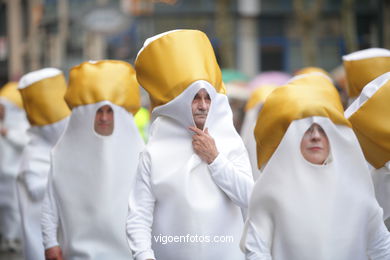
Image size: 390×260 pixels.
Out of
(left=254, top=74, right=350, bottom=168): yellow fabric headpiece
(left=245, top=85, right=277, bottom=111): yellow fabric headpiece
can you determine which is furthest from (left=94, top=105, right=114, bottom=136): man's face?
(left=245, top=85, right=277, bottom=111): yellow fabric headpiece

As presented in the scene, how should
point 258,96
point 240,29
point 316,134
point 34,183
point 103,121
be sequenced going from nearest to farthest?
point 316,134
point 103,121
point 34,183
point 258,96
point 240,29

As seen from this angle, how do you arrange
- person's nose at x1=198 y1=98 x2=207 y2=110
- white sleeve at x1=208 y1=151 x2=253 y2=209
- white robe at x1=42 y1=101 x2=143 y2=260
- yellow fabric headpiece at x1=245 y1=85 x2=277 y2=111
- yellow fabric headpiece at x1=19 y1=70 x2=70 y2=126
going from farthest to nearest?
yellow fabric headpiece at x1=245 y1=85 x2=277 y2=111 < yellow fabric headpiece at x1=19 y1=70 x2=70 y2=126 < white robe at x1=42 y1=101 x2=143 y2=260 < person's nose at x1=198 y1=98 x2=207 y2=110 < white sleeve at x1=208 y1=151 x2=253 y2=209

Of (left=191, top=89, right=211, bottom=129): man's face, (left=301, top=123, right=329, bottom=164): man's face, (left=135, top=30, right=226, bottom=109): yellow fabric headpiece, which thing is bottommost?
(left=301, top=123, right=329, bottom=164): man's face

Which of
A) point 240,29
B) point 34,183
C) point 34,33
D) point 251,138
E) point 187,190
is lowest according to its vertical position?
point 240,29

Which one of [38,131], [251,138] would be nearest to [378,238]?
[251,138]

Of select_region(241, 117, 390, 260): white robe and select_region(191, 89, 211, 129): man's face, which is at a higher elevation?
select_region(191, 89, 211, 129): man's face

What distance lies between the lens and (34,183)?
26.8 feet

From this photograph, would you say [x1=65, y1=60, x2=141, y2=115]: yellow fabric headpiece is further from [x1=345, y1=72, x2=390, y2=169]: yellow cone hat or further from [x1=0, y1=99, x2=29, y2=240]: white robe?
[x1=0, y1=99, x2=29, y2=240]: white robe

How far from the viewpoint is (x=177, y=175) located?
5.29m

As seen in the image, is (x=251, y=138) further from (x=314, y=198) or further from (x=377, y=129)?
(x=314, y=198)

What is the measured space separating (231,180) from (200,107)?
0.53 metres

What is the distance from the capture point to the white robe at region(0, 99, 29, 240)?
1277 cm

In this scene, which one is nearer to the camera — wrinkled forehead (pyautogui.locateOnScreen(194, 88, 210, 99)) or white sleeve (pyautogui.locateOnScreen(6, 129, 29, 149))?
wrinkled forehead (pyautogui.locateOnScreen(194, 88, 210, 99))

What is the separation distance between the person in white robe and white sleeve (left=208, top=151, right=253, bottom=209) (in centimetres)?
207
